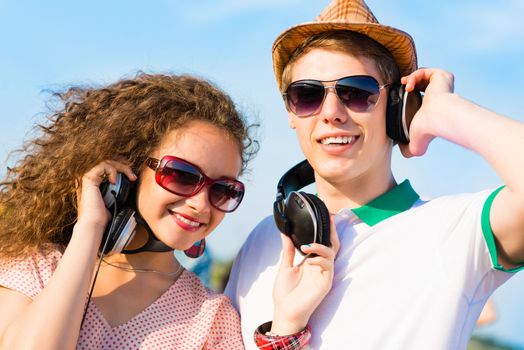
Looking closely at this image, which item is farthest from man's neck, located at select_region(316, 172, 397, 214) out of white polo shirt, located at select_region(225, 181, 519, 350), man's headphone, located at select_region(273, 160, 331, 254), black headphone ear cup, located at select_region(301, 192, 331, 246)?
black headphone ear cup, located at select_region(301, 192, 331, 246)

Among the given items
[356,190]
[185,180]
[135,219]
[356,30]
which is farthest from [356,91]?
[135,219]

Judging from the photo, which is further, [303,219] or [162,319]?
[162,319]

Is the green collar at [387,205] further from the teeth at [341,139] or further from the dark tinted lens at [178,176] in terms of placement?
the dark tinted lens at [178,176]

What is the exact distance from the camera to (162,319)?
326 cm

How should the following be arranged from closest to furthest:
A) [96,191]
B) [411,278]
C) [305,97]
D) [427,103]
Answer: [411,278]
[427,103]
[96,191]
[305,97]

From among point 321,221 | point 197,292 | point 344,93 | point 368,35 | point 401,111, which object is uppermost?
point 368,35

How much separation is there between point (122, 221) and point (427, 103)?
1409 mm

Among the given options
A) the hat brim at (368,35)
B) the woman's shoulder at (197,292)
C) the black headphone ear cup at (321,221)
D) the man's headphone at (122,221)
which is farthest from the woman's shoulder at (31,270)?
the hat brim at (368,35)

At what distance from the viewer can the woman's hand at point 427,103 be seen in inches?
119

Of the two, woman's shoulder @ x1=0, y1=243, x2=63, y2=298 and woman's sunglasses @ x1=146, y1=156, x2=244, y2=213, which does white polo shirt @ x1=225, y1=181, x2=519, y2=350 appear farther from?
woman's shoulder @ x1=0, y1=243, x2=63, y2=298

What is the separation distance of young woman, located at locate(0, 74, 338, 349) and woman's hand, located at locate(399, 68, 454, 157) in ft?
1.99

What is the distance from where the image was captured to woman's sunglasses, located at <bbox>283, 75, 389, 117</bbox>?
10.9 feet

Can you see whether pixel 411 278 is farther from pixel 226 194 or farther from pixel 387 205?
pixel 226 194

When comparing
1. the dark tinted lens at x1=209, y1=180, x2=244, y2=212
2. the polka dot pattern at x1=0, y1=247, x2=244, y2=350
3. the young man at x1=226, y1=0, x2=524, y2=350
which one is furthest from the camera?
the dark tinted lens at x1=209, y1=180, x2=244, y2=212
